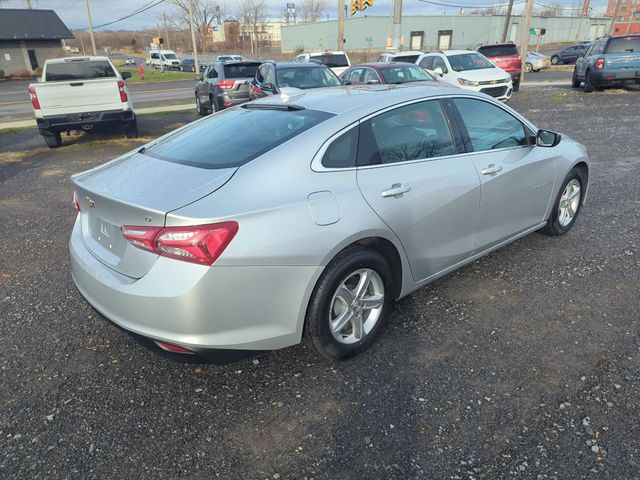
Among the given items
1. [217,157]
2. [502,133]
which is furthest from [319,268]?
[502,133]

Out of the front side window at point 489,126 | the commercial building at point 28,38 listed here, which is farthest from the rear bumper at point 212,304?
the commercial building at point 28,38

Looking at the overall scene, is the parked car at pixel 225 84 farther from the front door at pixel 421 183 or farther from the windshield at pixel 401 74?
the front door at pixel 421 183

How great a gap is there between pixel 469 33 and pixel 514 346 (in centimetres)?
7365

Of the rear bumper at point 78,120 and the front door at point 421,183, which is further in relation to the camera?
the rear bumper at point 78,120

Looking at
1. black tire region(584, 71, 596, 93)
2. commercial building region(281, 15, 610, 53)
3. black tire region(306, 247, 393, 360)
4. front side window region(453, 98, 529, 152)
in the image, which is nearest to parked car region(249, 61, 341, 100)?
front side window region(453, 98, 529, 152)

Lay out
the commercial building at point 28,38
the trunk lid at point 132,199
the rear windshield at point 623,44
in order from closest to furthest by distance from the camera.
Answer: the trunk lid at point 132,199 → the rear windshield at point 623,44 → the commercial building at point 28,38

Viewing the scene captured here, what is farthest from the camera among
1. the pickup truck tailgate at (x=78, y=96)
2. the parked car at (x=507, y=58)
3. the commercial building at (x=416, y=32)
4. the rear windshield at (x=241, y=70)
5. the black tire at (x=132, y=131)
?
the commercial building at (x=416, y=32)

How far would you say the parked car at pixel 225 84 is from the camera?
13383mm

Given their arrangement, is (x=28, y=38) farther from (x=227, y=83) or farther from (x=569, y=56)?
(x=569, y=56)

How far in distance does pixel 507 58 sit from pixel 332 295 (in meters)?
19.2

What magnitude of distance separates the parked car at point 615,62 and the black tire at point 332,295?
17.5m

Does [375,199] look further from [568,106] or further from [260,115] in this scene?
[568,106]

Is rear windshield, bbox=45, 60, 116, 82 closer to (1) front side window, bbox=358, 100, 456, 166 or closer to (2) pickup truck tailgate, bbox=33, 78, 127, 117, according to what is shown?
(2) pickup truck tailgate, bbox=33, 78, 127, 117

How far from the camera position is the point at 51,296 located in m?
4.04
